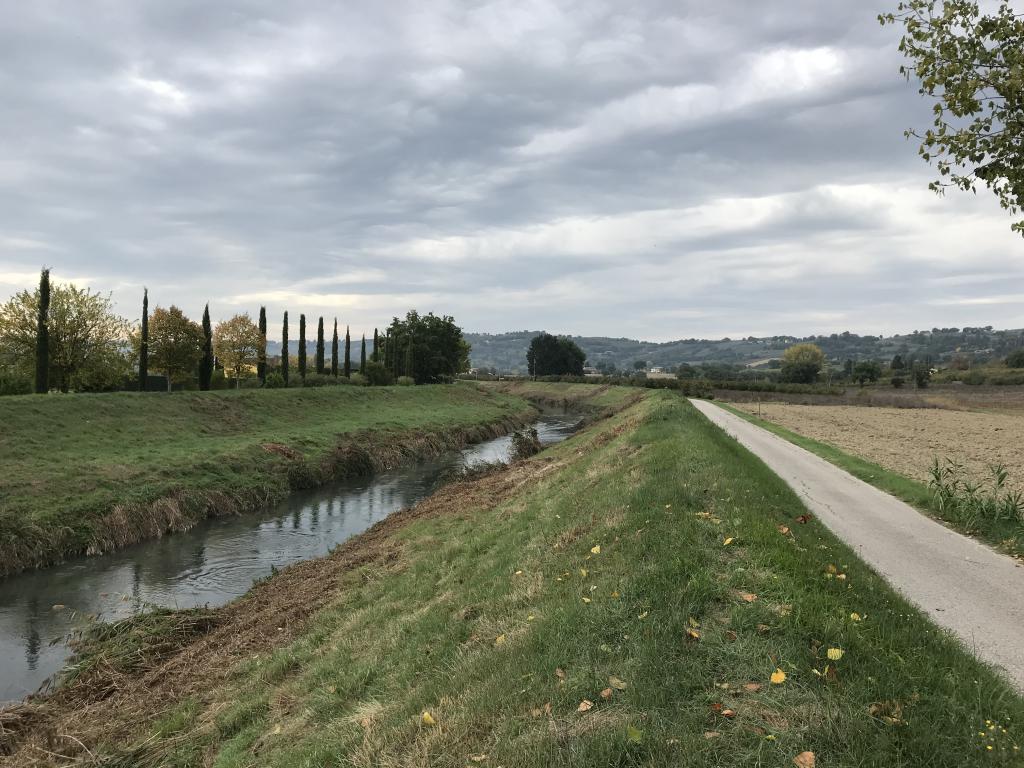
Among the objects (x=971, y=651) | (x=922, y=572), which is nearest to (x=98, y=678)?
(x=971, y=651)

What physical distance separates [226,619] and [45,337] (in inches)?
1259

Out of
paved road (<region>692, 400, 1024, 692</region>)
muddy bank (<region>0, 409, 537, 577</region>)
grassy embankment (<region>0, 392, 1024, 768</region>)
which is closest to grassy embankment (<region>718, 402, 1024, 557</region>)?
paved road (<region>692, 400, 1024, 692</region>)

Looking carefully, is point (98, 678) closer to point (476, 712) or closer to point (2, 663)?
point (2, 663)

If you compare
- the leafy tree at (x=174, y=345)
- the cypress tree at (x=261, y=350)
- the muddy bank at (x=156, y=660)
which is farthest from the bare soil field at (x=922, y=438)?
the cypress tree at (x=261, y=350)

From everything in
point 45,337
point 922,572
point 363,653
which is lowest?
point 363,653

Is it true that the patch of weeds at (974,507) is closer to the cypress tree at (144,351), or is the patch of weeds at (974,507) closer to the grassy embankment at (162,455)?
the grassy embankment at (162,455)

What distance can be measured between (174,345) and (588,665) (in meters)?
48.5

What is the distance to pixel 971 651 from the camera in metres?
6.53

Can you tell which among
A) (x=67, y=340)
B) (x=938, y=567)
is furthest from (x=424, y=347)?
(x=938, y=567)

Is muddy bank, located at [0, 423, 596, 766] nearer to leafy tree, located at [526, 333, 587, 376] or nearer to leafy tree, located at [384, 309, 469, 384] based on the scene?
leafy tree, located at [384, 309, 469, 384]

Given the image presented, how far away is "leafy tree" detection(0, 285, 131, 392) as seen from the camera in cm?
3656

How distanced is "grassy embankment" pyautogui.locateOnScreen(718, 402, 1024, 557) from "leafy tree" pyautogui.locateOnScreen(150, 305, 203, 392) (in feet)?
143

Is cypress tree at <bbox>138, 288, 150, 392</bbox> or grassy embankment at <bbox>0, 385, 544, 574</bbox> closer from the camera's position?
grassy embankment at <bbox>0, 385, 544, 574</bbox>

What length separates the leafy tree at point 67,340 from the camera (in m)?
36.6
